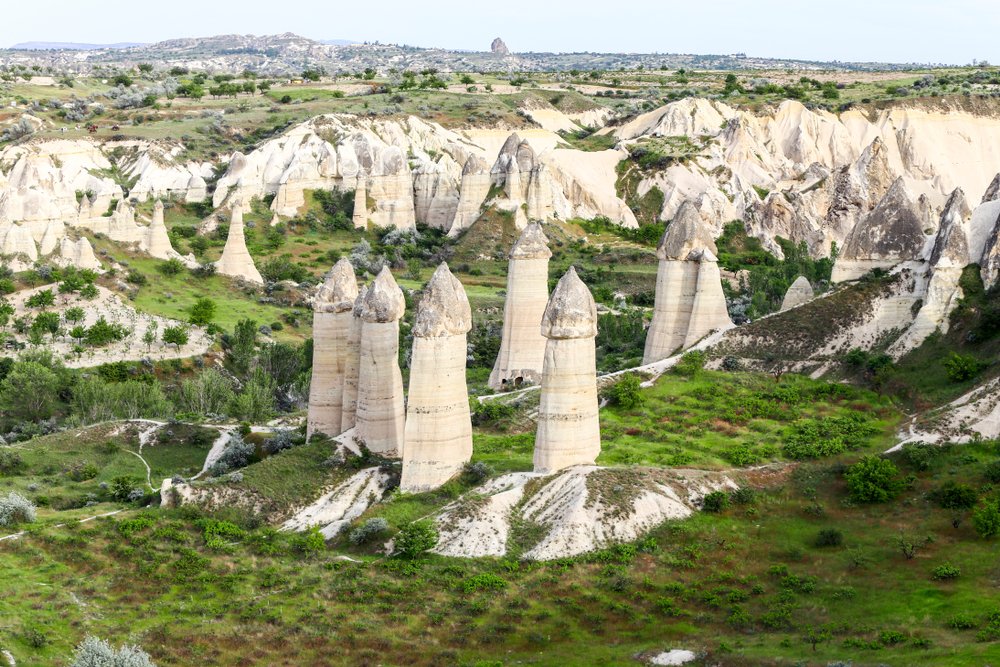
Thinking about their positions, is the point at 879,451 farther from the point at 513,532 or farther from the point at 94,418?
the point at 94,418

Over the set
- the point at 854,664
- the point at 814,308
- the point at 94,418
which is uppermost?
the point at 814,308

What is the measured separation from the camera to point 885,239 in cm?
4925

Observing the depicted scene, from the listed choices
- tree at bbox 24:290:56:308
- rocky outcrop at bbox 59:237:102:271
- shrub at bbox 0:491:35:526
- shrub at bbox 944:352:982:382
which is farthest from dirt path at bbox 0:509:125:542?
rocky outcrop at bbox 59:237:102:271

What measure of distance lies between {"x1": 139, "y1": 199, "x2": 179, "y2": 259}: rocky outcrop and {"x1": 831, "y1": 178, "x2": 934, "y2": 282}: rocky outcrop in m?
42.6

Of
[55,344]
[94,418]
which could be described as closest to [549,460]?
[94,418]

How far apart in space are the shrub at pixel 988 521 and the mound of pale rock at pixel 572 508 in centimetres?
683

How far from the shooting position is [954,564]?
29.9 m

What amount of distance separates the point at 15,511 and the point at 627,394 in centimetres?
2019

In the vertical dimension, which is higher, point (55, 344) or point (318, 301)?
point (318, 301)

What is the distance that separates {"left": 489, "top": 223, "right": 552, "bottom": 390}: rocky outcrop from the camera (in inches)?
1906

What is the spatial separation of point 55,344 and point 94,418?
1059 cm

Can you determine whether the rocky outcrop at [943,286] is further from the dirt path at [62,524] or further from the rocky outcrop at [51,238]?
the rocky outcrop at [51,238]

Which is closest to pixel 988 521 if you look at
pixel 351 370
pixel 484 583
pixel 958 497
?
pixel 958 497

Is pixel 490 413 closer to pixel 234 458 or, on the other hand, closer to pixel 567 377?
pixel 567 377
